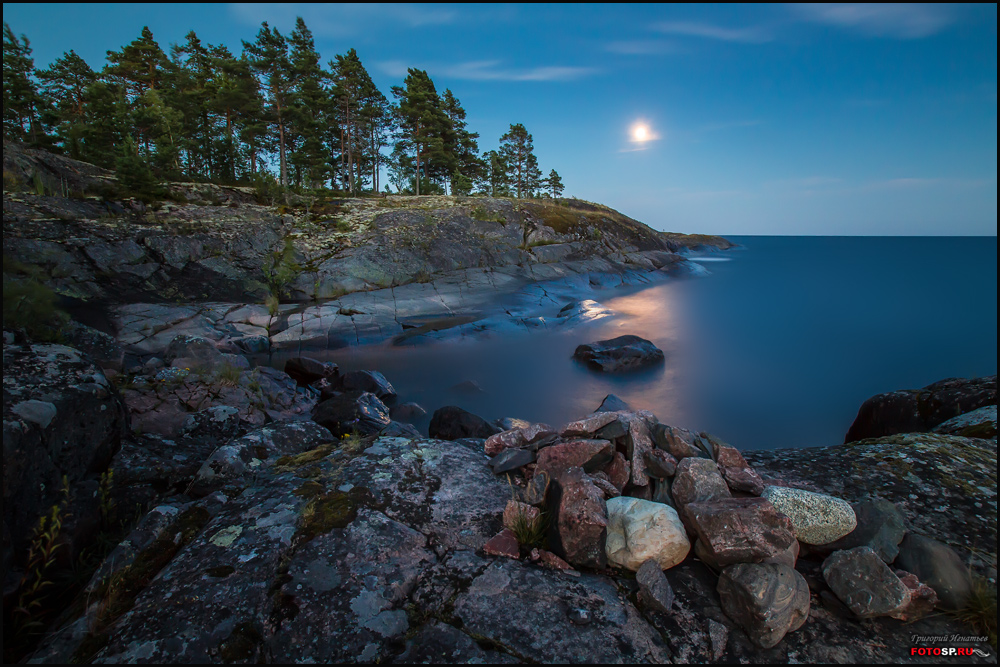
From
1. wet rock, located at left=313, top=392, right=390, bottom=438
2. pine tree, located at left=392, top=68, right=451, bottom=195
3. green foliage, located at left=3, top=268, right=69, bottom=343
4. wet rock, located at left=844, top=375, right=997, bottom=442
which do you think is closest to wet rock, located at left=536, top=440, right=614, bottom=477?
wet rock, located at left=313, top=392, right=390, bottom=438

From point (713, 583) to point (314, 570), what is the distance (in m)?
3.08

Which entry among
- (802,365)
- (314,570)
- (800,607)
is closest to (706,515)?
(800,607)

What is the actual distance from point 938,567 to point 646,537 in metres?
2.01

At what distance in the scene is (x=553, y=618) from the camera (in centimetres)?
281

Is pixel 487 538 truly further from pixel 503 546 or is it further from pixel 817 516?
pixel 817 516

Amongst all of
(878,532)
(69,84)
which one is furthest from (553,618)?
(69,84)

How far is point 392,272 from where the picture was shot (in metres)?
25.2

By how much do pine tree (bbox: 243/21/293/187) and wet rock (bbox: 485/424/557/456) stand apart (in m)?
39.7

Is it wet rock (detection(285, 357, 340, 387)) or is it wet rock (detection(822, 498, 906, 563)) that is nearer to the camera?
wet rock (detection(822, 498, 906, 563))

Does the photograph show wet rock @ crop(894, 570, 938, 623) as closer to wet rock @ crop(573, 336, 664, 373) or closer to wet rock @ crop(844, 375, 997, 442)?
wet rock @ crop(844, 375, 997, 442)

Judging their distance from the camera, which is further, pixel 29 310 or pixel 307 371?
pixel 307 371

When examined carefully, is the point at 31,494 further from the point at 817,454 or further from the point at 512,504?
the point at 817,454

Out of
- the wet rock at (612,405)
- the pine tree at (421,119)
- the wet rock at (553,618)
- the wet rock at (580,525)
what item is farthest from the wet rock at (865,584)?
the pine tree at (421,119)

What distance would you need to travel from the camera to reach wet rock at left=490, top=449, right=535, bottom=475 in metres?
4.44
